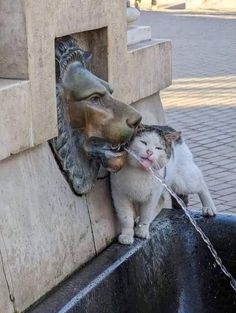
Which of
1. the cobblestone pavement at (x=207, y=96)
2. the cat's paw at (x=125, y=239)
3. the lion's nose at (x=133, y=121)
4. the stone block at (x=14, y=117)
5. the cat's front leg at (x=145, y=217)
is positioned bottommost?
the cobblestone pavement at (x=207, y=96)

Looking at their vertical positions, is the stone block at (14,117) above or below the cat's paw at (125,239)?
above

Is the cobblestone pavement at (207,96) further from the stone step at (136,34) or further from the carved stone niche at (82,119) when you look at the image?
the carved stone niche at (82,119)

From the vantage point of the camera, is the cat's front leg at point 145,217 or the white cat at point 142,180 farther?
the cat's front leg at point 145,217

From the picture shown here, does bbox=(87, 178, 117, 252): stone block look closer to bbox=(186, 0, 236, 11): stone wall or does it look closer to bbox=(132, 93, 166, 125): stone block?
bbox=(132, 93, 166, 125): stone block

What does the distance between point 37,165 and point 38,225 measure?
20cm

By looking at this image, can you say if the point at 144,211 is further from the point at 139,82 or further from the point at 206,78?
the point at 206,78

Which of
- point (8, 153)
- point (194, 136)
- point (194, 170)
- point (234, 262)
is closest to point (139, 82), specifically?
point (194, 170)

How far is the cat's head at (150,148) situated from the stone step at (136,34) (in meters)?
0.58

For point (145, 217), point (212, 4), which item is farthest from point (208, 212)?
point (212, 4)

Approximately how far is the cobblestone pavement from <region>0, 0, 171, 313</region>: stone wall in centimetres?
228

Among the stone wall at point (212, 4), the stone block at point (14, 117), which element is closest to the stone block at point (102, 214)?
the stone block at point (14, 117)

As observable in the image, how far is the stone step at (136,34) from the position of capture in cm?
384

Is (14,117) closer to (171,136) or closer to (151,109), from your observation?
(171,136)

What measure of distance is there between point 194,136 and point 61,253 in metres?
4.70
